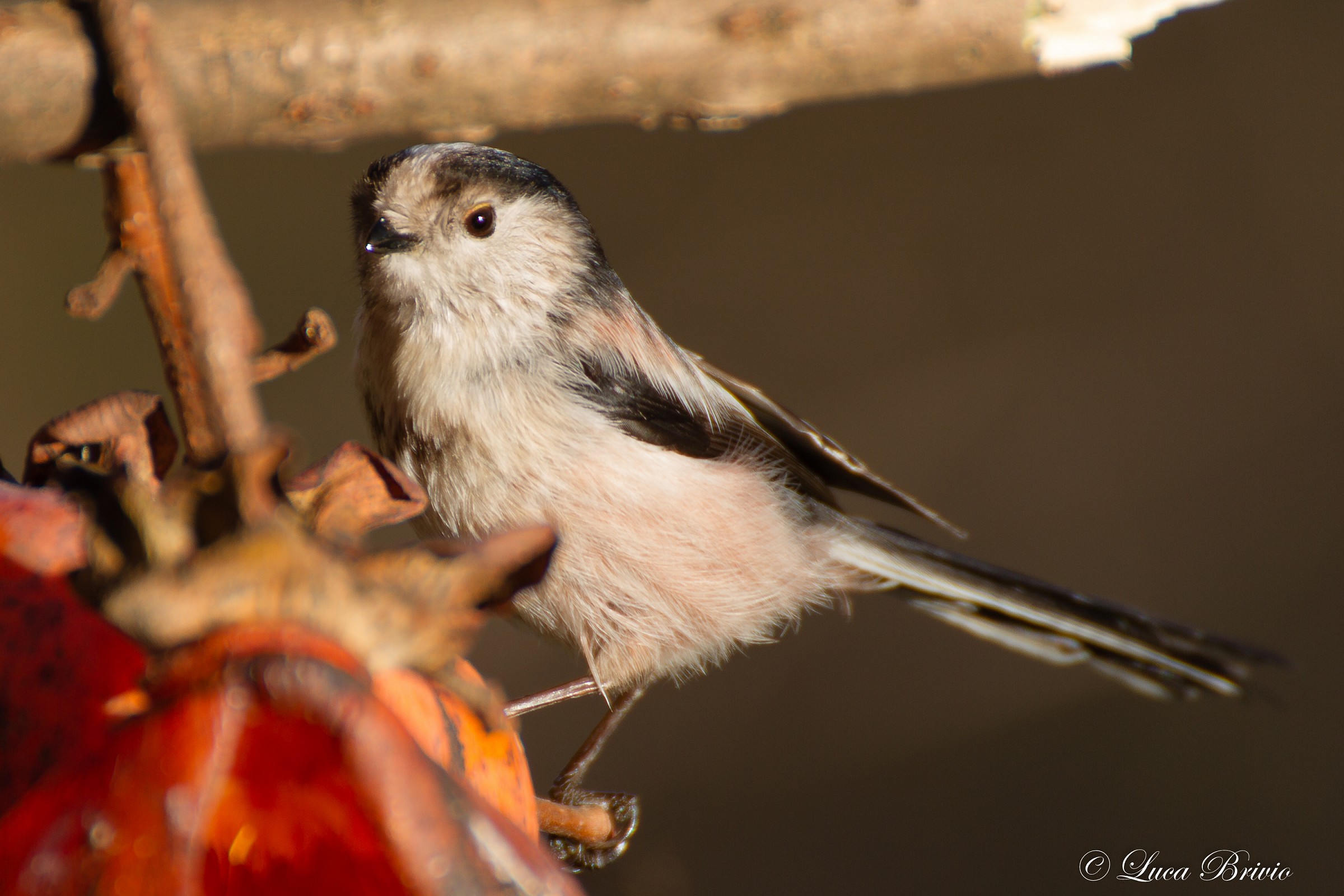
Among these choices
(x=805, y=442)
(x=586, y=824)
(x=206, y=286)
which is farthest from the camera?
(x=805, y=442)

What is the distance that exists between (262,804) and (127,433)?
117 millimetres

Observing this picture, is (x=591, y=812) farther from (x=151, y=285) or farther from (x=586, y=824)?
(x=151, y=285)

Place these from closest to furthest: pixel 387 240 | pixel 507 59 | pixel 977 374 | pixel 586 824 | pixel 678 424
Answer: pixel 507 59, pixel 586 824, pixel 387 240, pixel 678 424, pixel 977 374

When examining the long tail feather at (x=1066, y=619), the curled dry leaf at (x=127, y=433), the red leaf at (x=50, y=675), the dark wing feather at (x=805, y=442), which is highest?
the curled dry leaf at (x=127, y=433)

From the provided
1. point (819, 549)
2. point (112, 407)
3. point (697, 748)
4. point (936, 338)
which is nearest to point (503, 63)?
point (112, 407)

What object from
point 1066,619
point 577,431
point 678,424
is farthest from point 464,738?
point 1066,619

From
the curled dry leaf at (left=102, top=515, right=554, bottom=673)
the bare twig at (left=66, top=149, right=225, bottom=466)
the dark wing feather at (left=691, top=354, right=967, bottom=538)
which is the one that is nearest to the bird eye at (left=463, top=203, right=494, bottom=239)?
the dark wing feather at (left=691, top=354, right=967, bottom=538)

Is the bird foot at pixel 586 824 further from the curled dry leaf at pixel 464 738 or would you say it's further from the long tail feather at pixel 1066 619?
the long tail feather at pixel 1066 619

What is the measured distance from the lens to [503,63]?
0.42 m

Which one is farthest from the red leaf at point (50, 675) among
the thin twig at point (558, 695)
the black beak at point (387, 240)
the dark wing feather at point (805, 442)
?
the dark wing feather at point (805, 442)

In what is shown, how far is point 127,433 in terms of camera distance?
273 mm

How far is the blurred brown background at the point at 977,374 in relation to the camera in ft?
5.95

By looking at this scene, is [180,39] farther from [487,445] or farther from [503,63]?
[487,445]

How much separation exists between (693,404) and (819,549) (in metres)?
0.25
